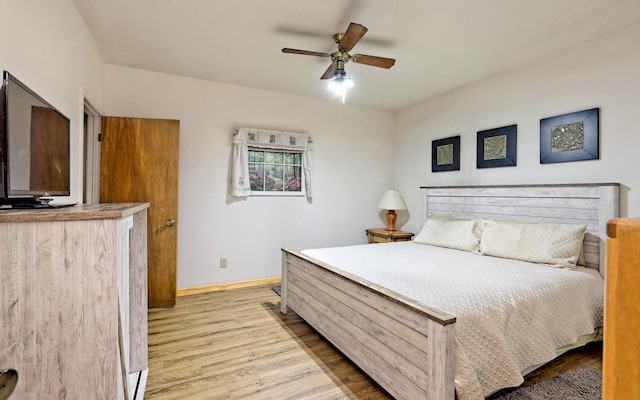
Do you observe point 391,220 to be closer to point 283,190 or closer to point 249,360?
point 283,190

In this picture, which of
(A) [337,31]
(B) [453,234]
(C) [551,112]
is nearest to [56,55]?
(A) [337,31]

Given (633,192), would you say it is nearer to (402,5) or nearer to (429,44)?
(429,44)

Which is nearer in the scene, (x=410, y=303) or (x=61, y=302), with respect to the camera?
(x=61, y=302)

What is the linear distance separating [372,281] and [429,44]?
84.3 inches

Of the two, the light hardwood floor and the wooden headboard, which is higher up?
the wooden headboard

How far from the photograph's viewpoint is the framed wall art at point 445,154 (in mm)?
3909

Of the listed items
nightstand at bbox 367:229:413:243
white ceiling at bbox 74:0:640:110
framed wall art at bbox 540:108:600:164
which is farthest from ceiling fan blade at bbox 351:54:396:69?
nightstand at bbox 367:229:413:243

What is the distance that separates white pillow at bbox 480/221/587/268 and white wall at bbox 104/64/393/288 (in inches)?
83.2

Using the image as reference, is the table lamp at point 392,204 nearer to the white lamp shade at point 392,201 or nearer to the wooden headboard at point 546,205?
the white lamp shade at point 392,201

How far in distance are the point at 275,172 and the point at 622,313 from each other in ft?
13.0

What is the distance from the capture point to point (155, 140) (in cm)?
321

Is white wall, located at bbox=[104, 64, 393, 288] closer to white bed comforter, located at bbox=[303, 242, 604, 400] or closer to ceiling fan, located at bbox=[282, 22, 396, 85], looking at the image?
white bed comforter, located at bbox=[303, 242, 604, 400]

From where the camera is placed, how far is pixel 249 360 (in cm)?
221

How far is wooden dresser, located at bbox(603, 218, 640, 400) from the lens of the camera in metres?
0.36
